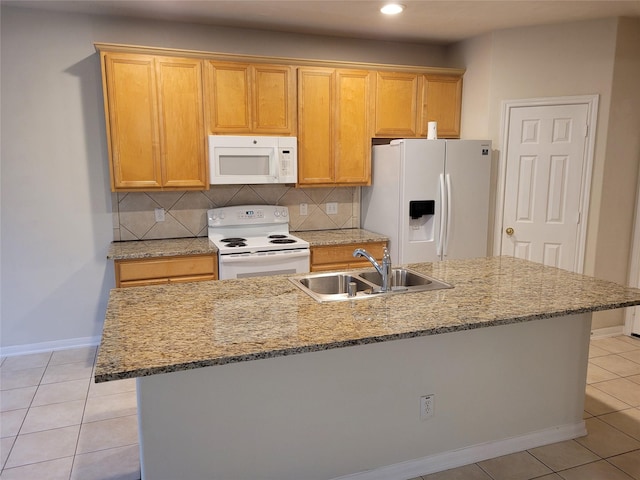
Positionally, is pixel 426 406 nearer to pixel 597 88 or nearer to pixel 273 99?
pixel 273 99

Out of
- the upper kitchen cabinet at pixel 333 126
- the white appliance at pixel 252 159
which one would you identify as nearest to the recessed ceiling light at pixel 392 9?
the upper kitchen cabinet at pixel 333 126

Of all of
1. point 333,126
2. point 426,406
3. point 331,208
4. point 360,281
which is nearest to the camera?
point 426,406

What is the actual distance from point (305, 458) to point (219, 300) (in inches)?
30.7

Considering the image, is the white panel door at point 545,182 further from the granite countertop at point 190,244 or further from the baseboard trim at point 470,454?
the baseboard trim at point 470,454

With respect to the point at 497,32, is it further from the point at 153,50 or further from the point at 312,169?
the point at 153,50

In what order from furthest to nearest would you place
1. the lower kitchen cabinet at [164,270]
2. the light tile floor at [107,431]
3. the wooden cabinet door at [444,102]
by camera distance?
1. the wooden cabinet door at [444,102]
2. the lower kitchen cabinet at [164,270]
3. the light tile floor at [107,431]

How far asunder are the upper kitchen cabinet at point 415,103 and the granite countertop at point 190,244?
35.8 inches

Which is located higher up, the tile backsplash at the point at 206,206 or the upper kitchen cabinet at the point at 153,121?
the upper kitchen cabinet at the point at 153,121

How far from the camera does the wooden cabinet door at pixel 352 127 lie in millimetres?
3920

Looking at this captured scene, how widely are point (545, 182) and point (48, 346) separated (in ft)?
14.1

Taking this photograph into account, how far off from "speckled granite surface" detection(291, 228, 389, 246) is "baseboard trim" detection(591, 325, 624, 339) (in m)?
1.99

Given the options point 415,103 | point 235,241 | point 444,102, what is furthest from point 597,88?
point 235,241

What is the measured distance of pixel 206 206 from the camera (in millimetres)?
3980

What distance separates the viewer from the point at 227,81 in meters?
3.57
